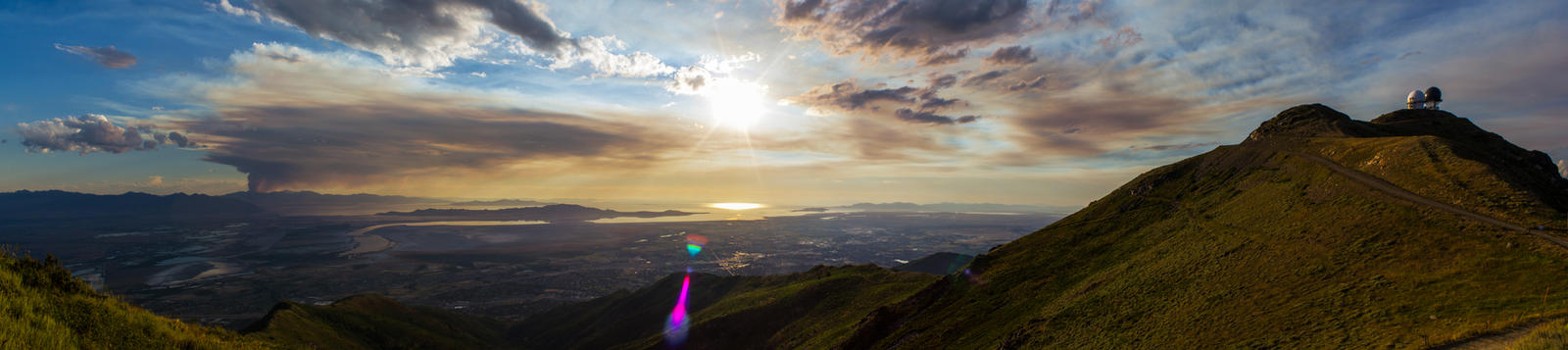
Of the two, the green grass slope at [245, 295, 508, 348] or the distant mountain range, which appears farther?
the green grass slope at [245, 295, 508, 348]

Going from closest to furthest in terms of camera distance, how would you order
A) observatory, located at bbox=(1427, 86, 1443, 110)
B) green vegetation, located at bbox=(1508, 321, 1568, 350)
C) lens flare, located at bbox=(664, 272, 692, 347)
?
green vegetation, located at bbox=(1508, 321, 1568, 350)
observatory, located at bbox=(1427, 86, 1443, 110)
lens flare, located at bbox=(664, 272, 692, 347)

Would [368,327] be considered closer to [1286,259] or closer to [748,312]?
[748,312]

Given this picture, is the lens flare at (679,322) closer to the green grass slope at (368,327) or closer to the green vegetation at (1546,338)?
the green grass slope at (368,327)

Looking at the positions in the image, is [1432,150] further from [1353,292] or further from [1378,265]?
[1353,292]

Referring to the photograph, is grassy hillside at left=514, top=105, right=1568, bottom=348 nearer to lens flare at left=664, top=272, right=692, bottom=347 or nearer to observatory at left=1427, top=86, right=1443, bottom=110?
observatory at left=1427, top=86, right=1443, bottom=110

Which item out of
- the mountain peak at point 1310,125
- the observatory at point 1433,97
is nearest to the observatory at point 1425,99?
the observatory at point 1433,97

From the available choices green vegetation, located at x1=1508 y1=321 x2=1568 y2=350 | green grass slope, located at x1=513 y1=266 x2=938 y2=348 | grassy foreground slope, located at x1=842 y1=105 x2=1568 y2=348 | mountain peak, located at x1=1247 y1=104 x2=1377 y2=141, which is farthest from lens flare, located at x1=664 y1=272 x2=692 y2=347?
mountain peak, located at x1=1247 y1=104 x2=1377 y2=141
